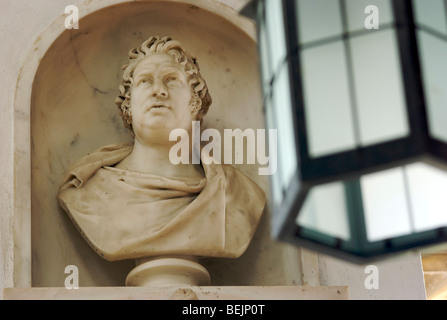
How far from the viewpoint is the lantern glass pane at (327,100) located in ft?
10.4

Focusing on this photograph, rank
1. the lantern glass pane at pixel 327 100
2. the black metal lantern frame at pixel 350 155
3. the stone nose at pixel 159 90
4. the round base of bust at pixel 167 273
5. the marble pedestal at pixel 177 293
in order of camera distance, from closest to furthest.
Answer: the black metal lantern frame at pixel 350 155
the lantern glass pane at pixel 327 100
the marble pedestal at pixel 177 293
the round base of bust at pixel 167 273
the stone nose at pixel 159 90

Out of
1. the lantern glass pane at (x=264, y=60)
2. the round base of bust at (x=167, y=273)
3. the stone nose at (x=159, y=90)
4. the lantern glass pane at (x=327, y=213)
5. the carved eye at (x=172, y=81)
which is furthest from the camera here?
the carved eye at (x=172, y=81)

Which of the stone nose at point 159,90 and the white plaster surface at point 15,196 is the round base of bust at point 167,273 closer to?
the white plaster surface at point 15,196

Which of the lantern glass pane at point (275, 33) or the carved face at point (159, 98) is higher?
the carved face at point (159, 98)

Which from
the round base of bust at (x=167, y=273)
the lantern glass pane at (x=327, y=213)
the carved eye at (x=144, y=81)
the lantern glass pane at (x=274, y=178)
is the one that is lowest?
the lantern glass pane at (x=327, y=213)

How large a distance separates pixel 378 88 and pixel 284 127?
27cm

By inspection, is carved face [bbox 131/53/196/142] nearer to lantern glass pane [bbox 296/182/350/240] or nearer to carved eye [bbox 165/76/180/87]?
carved eye [bbox 165/76/180/87]

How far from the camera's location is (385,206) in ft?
11.0

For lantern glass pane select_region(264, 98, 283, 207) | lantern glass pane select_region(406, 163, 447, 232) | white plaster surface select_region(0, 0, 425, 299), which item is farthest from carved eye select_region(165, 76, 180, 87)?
lantern glass pane select_region(406, 163, 447, 232)

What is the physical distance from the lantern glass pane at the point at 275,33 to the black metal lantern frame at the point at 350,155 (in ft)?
0.04

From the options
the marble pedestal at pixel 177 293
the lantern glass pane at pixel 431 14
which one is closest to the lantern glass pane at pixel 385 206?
the lantern glass pane at pixel 431 14

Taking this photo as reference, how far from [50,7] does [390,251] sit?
2.85 m
